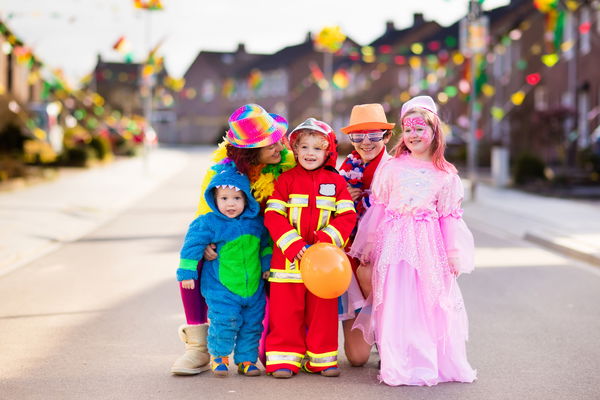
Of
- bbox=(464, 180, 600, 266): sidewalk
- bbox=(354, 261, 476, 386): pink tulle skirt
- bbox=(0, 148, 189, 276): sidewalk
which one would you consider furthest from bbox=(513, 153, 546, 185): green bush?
bbox=(354, 261, 476, 386): pink tulle skirt

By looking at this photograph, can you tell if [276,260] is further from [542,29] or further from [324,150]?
[542,29]

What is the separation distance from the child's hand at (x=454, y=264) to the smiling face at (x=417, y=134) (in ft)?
2.21

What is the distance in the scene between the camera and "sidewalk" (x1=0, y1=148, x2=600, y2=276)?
12.1 metres

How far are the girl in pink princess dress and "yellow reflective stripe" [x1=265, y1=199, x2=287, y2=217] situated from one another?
0.56 meters

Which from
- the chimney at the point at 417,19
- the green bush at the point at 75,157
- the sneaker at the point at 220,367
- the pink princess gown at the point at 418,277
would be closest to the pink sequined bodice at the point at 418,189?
the pink princess gown at the point at 418,277

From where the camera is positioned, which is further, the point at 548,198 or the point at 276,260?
the point at 548,198

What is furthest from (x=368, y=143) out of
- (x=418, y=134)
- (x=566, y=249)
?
(x=566, y=249)

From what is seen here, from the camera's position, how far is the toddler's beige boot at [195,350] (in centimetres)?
554

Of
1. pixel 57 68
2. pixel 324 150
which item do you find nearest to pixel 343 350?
pixel 324 150

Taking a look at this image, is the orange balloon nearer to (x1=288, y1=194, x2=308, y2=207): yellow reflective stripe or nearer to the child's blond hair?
(x1=288, y1=194, x2=308, y2=207): yellow reflective stripe

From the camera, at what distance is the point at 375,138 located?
5906 mm

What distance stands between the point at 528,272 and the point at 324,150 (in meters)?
5.43

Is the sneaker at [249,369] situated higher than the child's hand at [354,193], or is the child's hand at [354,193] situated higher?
the child's hand at [354,193]

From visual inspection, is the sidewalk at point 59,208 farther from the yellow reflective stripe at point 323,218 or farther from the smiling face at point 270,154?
the yellow reflective stripe at point 323,218
